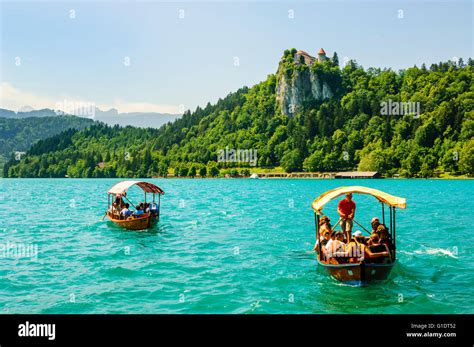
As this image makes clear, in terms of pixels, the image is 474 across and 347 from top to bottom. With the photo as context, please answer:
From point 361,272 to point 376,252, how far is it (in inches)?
53.0

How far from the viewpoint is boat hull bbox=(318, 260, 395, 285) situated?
21.8 meters

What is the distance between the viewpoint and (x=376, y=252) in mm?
22391

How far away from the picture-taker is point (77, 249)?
112ft

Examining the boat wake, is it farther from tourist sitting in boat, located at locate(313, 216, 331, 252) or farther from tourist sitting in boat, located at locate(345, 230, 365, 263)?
tourist sitting in boat, located at locate(345, 230, 365, 263)

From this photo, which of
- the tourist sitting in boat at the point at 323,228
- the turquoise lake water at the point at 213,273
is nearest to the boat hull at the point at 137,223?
the turquoise lake water at the point at 213,273

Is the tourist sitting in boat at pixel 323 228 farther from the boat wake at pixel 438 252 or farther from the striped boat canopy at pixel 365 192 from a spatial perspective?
the boat wake at pixel 438 252

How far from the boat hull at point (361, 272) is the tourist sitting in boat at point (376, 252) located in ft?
1.07

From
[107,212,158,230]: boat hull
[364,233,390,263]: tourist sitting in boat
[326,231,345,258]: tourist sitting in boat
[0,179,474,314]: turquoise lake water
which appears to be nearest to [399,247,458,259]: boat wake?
[0,179,474,314]: turquoise lake water

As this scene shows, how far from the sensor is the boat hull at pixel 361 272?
2175 centimetres

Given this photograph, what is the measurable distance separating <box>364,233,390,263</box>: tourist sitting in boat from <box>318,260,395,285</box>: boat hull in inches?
12.9

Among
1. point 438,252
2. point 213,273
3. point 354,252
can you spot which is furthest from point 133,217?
point 438,252

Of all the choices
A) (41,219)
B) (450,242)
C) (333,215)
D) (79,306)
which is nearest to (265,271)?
(79,306)

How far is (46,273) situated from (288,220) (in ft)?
102
